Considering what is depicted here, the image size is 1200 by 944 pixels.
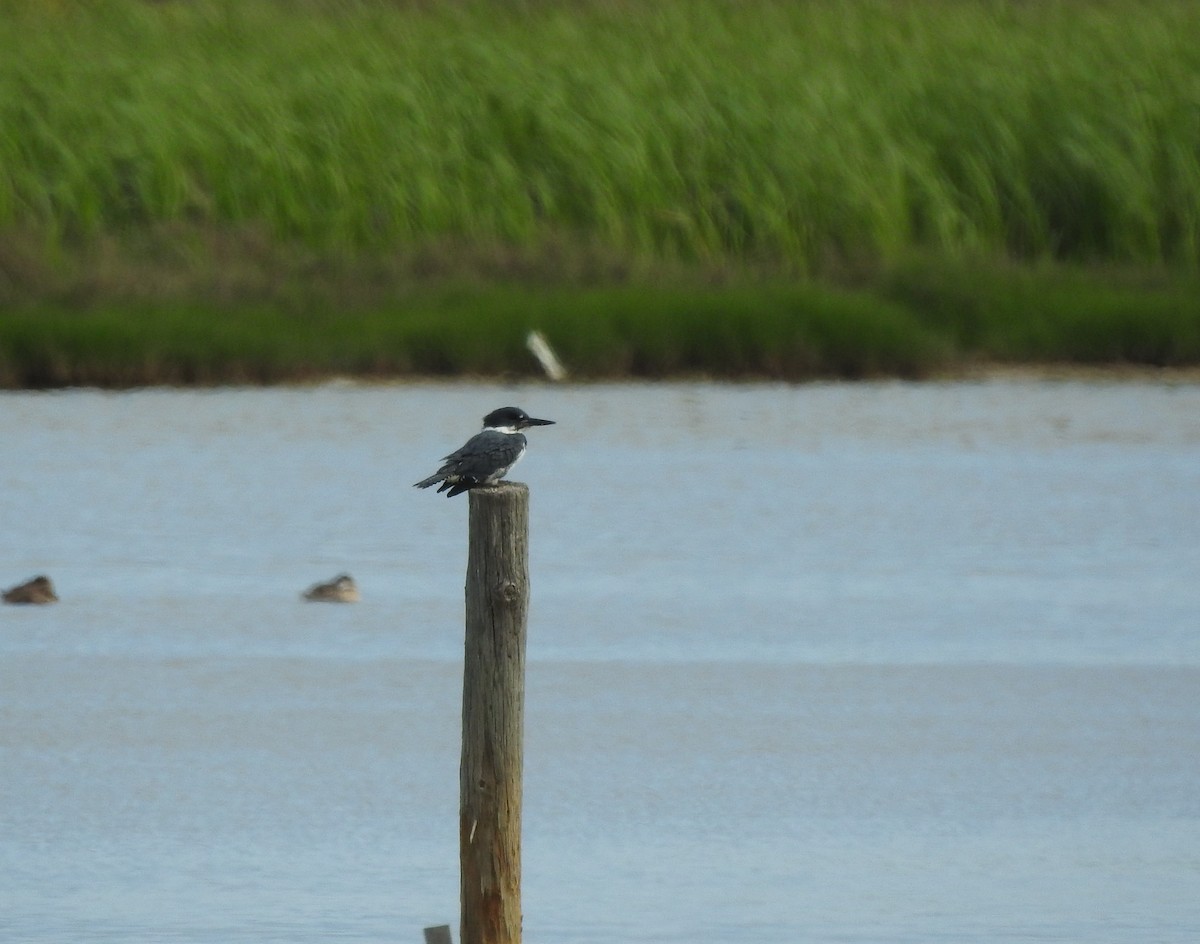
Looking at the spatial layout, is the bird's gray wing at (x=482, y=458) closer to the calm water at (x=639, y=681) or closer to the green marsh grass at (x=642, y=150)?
the calm water at (x=639, y=681)

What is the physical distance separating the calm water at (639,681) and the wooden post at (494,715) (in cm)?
26

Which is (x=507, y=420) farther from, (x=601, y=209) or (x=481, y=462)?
(x=601, y=209)

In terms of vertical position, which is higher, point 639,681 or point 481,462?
point 639,681

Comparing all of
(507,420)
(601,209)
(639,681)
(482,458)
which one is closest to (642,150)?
(601,209)

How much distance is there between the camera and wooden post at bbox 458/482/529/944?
15.2 feet

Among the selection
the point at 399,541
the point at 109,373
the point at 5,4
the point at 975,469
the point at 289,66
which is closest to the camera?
the point at 399,541

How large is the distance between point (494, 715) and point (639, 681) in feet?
8.11

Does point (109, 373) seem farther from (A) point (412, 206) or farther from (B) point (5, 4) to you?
(B) point (5, 4)

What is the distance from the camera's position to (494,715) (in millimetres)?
4660

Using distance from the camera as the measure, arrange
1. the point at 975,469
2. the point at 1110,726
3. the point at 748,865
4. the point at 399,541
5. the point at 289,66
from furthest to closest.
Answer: the point at 289,66 → the point at 975,469 → the point at 399,541 → the point at 1110,726 → the point at 748,865

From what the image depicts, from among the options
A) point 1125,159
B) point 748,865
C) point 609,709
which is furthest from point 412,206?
point 748,865

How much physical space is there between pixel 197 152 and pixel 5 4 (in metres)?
5.83

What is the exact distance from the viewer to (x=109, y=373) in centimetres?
1320

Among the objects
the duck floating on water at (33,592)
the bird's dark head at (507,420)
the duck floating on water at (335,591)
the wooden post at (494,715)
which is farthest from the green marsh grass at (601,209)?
the wooden post at (494,715)
